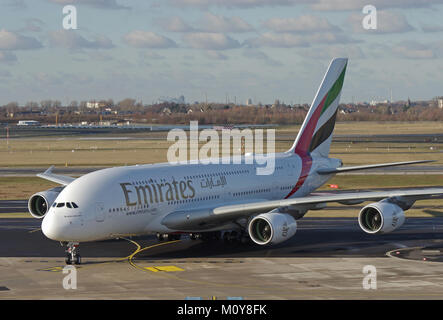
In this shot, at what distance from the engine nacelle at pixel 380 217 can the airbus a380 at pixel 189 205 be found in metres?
0.06

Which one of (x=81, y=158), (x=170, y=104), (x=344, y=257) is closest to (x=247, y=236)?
(x=344, y=257)

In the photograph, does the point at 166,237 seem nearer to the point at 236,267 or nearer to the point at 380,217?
the point at 236,267

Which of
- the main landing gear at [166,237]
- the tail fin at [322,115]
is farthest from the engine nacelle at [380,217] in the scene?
the tail fin at [322,115]

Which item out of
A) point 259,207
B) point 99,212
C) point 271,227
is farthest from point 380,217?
point 99,212

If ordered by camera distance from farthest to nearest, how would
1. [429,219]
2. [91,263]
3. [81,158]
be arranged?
[81,158] < [429,219] < [91,263]

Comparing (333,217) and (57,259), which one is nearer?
(57,259)

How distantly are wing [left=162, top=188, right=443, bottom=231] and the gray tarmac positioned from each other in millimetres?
1815

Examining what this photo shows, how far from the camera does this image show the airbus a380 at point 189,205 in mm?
39909

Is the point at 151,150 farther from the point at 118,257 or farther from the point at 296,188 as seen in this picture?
the point at 118,257

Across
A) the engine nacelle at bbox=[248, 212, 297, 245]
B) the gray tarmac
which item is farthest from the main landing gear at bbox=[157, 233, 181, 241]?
the engine nacelle at bbox=[248, 212, 297, 245]

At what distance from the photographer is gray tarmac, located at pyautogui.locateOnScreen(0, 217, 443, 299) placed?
33.4m
